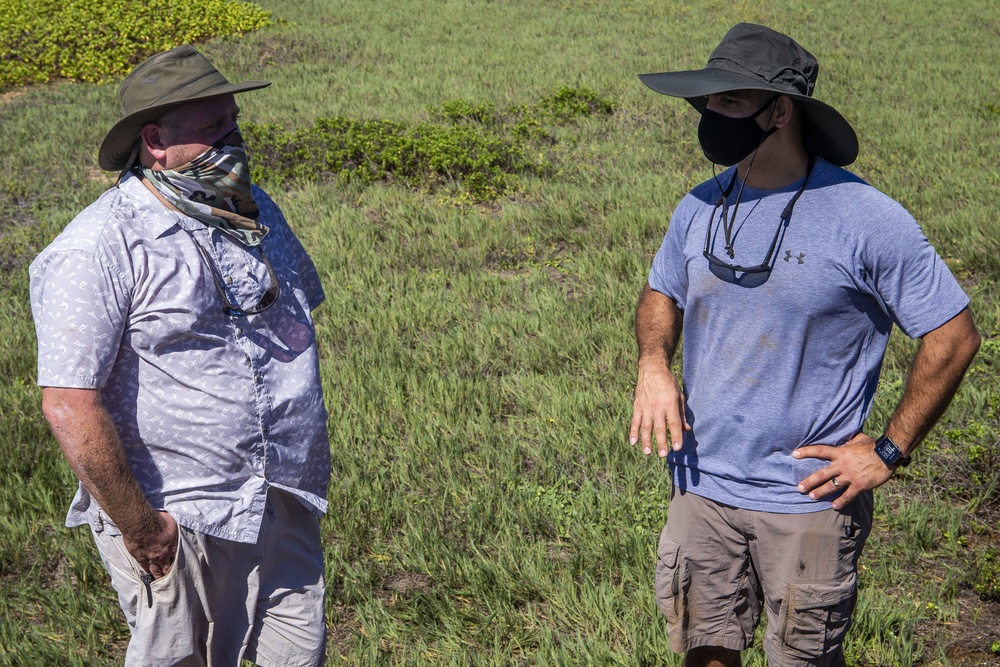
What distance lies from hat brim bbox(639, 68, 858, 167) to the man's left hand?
73cm

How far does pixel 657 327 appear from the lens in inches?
107

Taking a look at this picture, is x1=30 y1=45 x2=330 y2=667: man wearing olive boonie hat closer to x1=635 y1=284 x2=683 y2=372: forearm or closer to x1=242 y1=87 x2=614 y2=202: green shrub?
x1=635 y1=284 x2=683 y2=372: forearm

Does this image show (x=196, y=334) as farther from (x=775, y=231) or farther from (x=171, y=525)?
(x=775, y=231)

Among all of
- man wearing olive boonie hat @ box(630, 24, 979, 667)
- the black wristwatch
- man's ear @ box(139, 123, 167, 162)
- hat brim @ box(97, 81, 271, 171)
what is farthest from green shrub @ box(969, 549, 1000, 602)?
man's ear @ box(139, 123, 167, 162)

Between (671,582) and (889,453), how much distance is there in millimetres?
720

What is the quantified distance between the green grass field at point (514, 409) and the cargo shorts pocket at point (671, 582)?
1.76ft

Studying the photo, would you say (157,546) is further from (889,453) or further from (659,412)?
(889,453)

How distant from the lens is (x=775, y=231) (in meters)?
2.36

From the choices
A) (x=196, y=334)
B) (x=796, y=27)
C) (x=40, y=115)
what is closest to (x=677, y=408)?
(x=196, y=334)

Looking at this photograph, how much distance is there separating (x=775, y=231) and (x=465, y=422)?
2.70 metres

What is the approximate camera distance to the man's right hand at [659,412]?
8.05ft

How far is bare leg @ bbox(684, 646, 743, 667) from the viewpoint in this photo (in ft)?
8.85

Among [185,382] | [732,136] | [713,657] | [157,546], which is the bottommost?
[713,657]

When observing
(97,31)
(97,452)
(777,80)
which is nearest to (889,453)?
(777,80)
